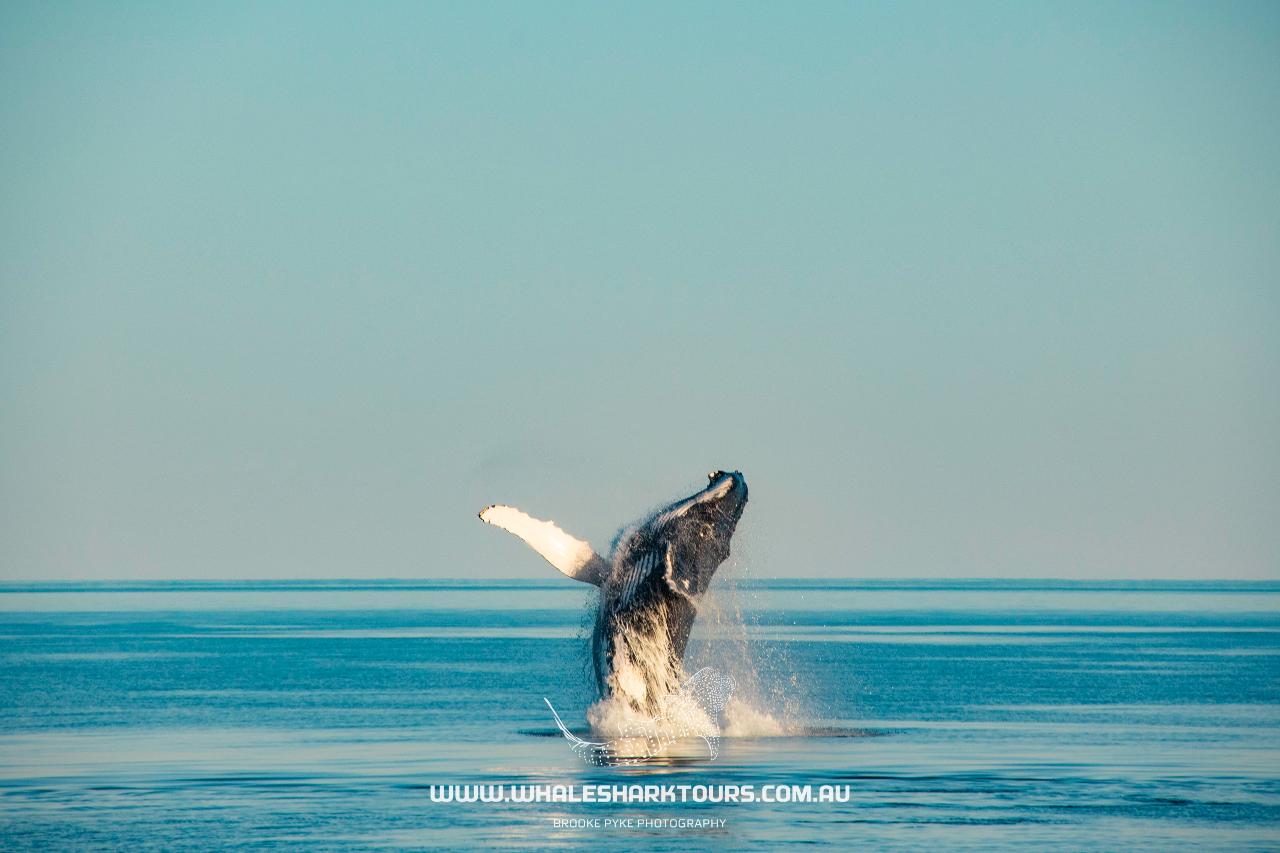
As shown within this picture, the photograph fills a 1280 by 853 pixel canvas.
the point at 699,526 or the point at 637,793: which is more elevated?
the point at 699,526

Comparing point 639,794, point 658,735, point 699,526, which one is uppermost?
point 699,526

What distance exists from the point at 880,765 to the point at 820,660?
23783 millimetres

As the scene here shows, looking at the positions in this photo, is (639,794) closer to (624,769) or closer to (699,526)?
(624,769)

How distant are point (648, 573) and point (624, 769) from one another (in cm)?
230

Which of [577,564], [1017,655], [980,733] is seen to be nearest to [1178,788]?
[980,733]

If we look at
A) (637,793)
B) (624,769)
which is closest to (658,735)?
(624,769)

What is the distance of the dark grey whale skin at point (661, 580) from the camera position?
2305 centimetres

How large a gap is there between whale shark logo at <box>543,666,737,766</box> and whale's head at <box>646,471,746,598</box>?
182 cm

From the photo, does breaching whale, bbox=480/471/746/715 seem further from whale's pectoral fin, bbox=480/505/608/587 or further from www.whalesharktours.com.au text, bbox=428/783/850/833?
www.whalesharktours.com.au text, bbox=428/783/850/833

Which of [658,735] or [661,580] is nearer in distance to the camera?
[661,580]

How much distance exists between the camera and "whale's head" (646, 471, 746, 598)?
22984 mm

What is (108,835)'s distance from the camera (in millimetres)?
17953

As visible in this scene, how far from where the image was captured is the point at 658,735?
24.4 m

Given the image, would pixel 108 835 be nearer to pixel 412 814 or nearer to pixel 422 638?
pixel 412 814
